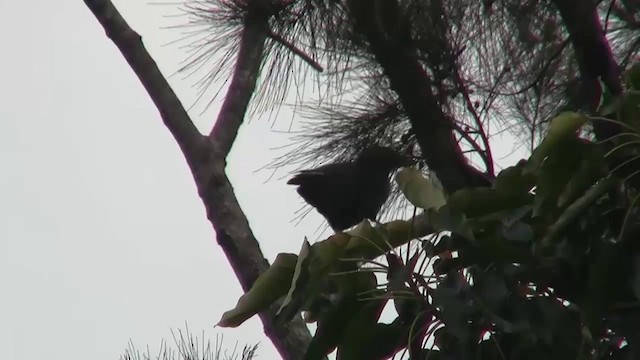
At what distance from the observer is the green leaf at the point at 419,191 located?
1086mm

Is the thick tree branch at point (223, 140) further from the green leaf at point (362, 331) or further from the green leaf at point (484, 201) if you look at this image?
the green leaf at point (484, 201)

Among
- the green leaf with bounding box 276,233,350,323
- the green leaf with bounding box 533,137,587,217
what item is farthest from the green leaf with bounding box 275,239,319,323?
the green leaf with bounding box 533,137,587,217

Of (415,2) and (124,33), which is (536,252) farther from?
(124,33)

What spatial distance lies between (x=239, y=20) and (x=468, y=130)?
19.8 inches

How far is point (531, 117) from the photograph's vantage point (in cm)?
223

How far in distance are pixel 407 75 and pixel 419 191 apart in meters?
→ 0.72

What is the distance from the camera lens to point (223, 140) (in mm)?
1804

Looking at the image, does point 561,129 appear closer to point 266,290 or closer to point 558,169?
point 558,169

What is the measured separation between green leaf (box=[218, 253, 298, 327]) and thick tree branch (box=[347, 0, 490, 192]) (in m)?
0.59

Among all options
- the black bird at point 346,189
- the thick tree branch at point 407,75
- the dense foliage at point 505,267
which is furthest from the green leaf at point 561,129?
the black bird at point 346,189

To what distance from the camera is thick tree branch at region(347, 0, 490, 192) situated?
1.71 m

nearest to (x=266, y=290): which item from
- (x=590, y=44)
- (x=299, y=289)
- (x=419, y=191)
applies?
(x=299, y=289)

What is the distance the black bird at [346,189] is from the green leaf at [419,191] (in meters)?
0.68

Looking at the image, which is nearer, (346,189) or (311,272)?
(311,272)
